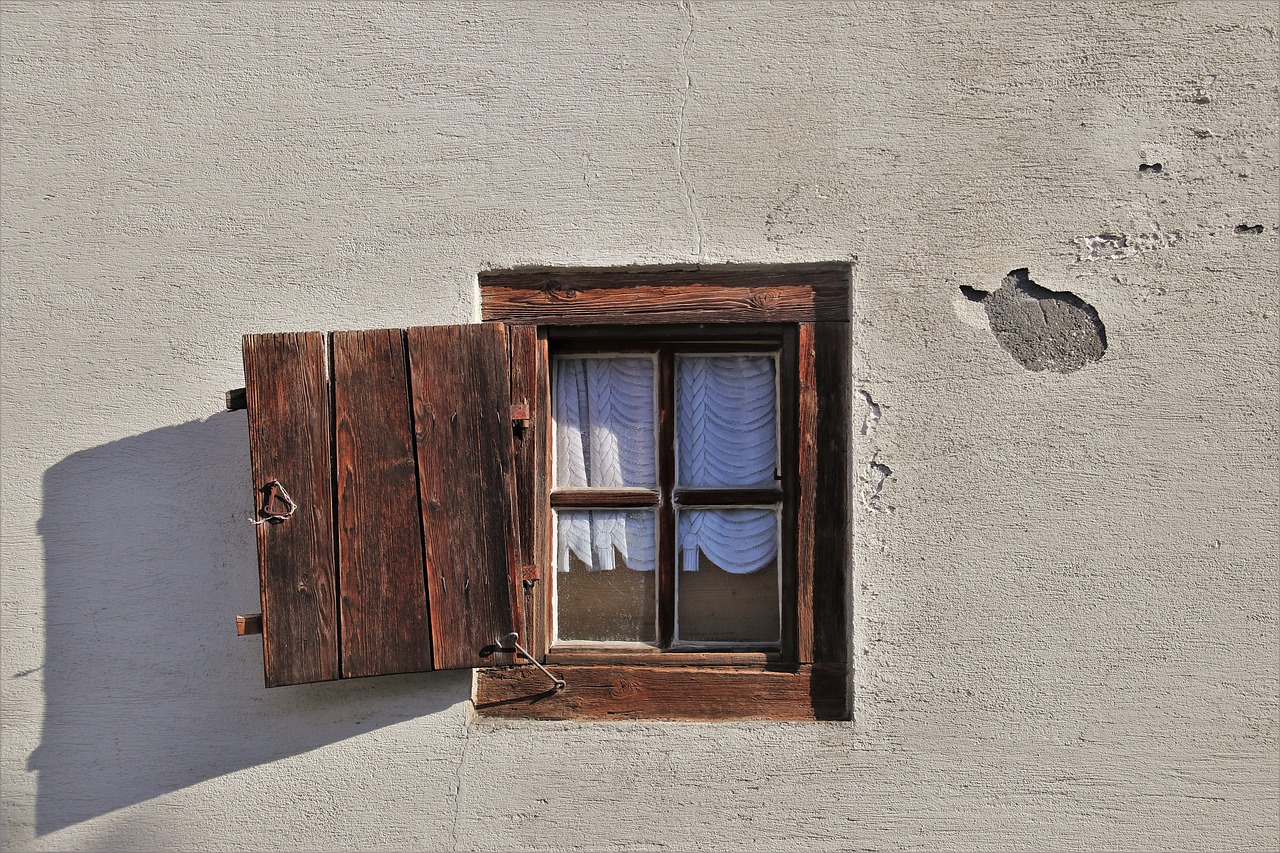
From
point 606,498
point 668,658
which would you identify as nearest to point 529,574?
point 606,498

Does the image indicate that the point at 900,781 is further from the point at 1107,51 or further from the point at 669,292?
the point at 1107,51

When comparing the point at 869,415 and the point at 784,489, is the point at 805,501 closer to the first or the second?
the point at 784,489

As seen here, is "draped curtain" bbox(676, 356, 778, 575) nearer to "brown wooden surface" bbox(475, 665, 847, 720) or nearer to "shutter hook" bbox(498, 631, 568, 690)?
"brown wooden surface" bbox(475, 665, 847, 720)

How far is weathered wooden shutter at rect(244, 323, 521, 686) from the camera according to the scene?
6.36ft

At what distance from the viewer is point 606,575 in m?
2.25

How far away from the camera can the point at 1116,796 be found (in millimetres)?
1977

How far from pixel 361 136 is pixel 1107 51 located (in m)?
1.83

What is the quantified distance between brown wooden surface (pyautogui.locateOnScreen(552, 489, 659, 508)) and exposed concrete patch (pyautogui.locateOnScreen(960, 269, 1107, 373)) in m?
0.92

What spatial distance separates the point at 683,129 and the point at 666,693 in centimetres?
138

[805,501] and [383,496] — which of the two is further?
[805,501]

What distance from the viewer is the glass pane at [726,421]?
2.22m

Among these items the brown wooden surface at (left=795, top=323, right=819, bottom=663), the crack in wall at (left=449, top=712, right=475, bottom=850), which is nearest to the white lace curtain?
the brown wooden surface at (left=795, top=323, right=819, bottom=663)

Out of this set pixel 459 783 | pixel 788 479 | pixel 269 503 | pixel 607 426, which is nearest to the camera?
pixel 269 503

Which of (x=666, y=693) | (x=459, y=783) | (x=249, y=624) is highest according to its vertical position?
(x=249, y=624)
